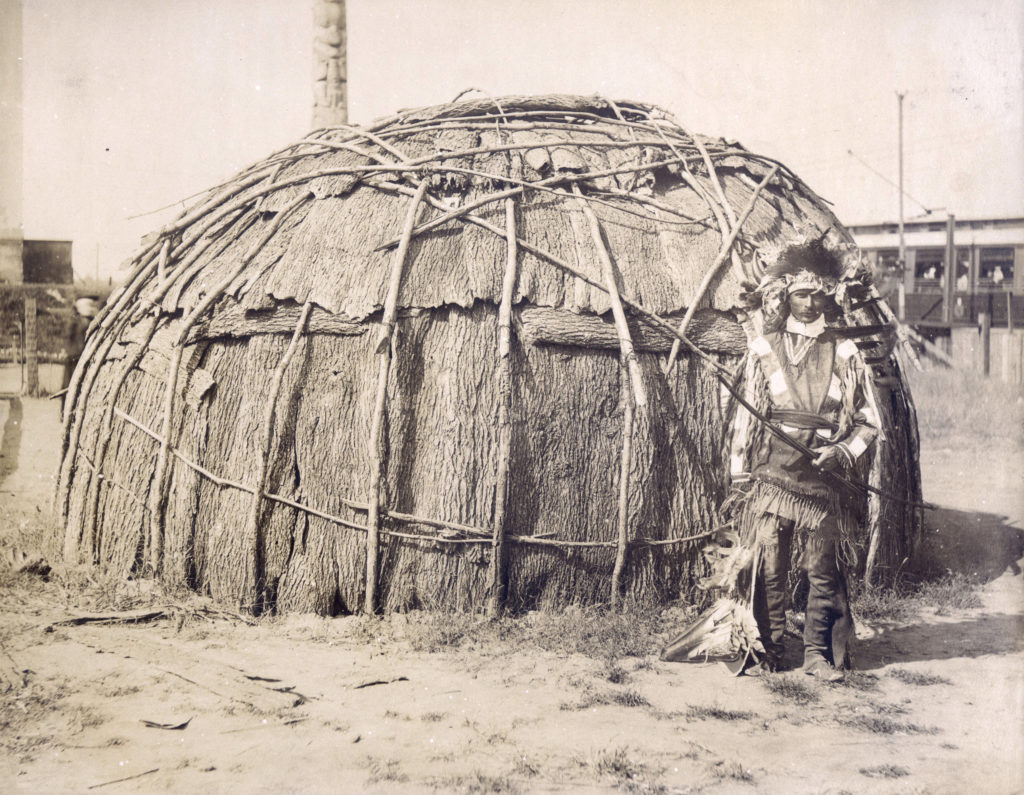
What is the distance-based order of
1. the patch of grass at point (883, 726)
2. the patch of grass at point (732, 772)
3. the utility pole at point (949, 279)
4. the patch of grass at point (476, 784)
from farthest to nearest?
the utility pole at point (949, 279)
the patch of grass at point (883, 726)
the patch of grass at point (732, 772)
the patch of grass at point (476, 784)

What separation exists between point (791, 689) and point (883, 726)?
471 mm

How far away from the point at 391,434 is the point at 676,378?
1.79m

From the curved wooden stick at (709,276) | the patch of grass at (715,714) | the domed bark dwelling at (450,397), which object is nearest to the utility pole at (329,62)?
the domed bark dwelling at (450,397)

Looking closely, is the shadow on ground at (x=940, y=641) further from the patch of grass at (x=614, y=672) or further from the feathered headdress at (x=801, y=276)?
the feathered headdress at (x=801, y=276)

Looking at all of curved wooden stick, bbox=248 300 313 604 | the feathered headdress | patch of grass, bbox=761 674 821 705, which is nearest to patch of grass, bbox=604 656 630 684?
patch of grass, bbox=761 674 821 705

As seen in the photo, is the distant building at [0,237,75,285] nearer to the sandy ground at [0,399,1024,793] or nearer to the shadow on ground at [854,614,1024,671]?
the sandy ground at [0,399,1024,793]

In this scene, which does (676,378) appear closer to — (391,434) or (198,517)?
(391,434)

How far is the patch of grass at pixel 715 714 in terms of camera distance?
437cm

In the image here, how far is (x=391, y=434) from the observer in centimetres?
546

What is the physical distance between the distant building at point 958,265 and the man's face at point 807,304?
15126mm

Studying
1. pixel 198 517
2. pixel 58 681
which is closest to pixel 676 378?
pixel 198 517

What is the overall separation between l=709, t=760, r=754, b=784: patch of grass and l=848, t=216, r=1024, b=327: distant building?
16436mm

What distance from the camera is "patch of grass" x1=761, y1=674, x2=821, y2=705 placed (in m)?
4.57

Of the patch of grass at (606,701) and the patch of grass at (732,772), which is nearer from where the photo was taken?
the patch of grass at (732,772)
